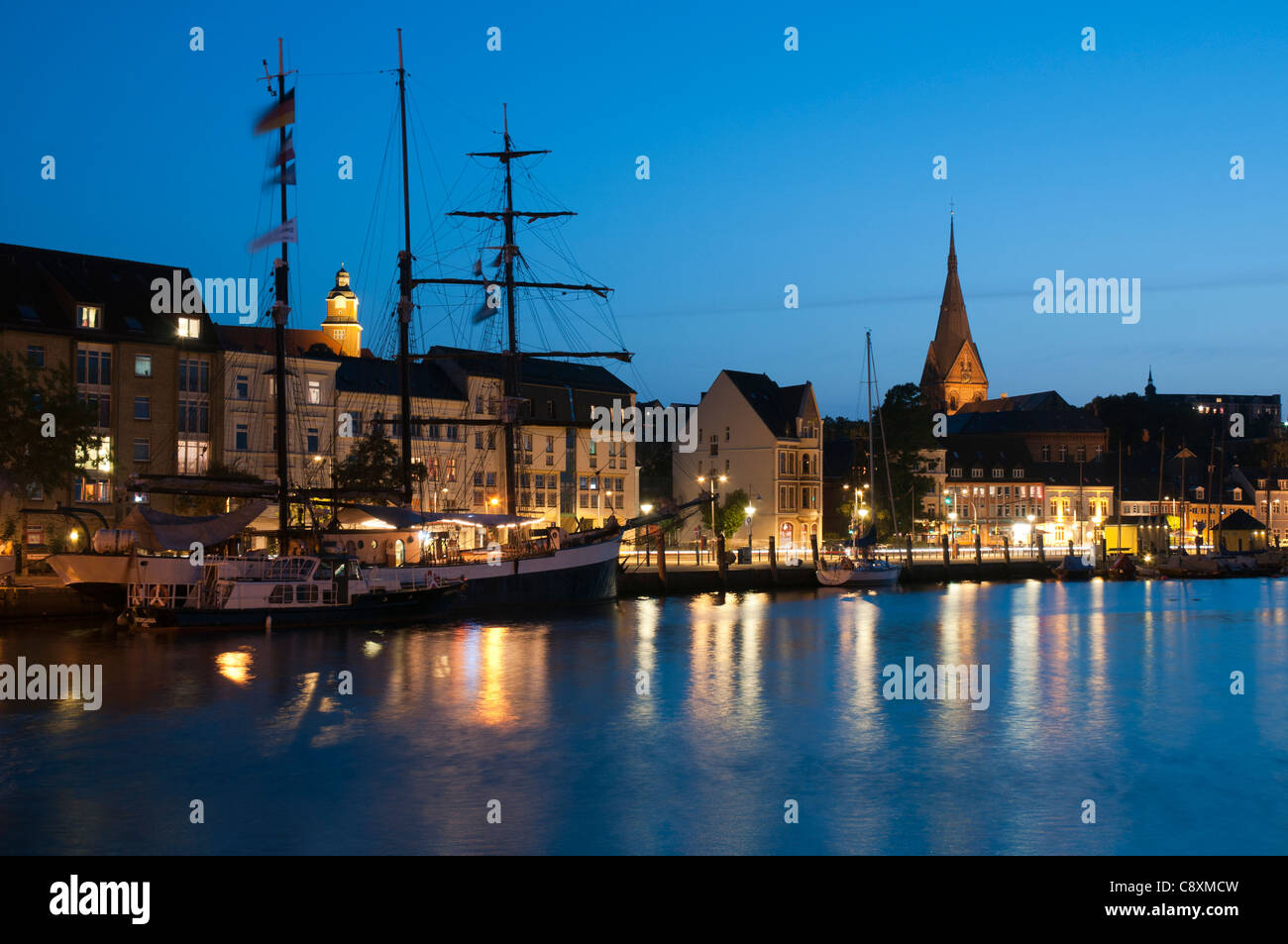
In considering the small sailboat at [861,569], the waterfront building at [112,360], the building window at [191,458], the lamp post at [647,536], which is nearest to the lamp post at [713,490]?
the lamp post at [647,536]

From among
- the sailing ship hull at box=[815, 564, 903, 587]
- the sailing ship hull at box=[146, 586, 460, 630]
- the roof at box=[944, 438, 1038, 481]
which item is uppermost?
the roof at box=[944, 438, 1038, 481]

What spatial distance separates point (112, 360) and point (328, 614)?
2872cm

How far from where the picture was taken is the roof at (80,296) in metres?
72.1

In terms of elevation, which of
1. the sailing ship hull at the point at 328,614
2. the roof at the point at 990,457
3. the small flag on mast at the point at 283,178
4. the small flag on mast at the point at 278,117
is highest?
the small flag on mast at the point at 278,117

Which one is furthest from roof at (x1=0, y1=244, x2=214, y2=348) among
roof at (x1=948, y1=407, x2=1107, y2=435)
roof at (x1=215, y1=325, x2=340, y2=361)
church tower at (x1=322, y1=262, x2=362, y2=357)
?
roof at (x1=948, y1=407, x2=1107, y2=435)

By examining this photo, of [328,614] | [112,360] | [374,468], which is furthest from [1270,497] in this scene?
[328,614]

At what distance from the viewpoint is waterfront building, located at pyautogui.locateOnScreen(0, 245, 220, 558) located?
231 feet

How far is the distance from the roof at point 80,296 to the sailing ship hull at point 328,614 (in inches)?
1080

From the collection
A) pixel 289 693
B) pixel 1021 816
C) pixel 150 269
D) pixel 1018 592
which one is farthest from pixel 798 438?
pixel 1021 816

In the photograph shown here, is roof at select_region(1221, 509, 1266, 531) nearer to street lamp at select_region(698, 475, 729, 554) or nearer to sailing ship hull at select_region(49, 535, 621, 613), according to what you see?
street lamp at select_region(698, 475, 729, 554)

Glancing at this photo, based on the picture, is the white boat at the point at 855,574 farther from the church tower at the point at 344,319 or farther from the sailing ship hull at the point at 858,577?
the church tower at the point at 344,319

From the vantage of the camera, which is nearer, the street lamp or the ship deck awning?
the ship deck awning

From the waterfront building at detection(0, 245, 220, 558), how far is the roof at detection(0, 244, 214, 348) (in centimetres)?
7
